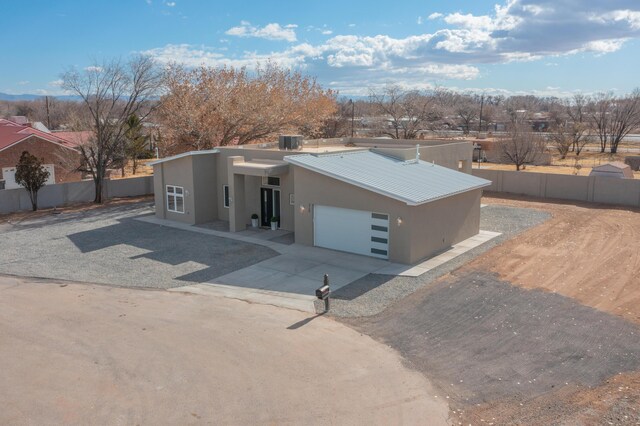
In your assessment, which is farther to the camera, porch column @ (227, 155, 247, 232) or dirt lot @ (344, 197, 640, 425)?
porch column @ (227, 155, 247, 232)

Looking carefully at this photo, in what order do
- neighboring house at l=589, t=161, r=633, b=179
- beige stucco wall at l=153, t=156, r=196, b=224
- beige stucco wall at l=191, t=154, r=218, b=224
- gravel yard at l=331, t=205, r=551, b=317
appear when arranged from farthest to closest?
neighboring house at l=589, t=161, r=633, b=179 < beige stucco wall at l=153, t=156, r=196, b=224 < beige stucco wall at l=191, t=154, r=218, b=224 < gravel yard at l=331, t=205, r=551, b=317

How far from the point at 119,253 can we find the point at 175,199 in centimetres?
604

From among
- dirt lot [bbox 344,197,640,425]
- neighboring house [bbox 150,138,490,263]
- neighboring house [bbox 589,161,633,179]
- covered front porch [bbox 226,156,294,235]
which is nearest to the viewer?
dirt lot [bbox 344,197,640,425]

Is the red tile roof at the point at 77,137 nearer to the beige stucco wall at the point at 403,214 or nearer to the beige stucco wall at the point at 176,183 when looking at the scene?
the beige stucco wall at the point at 176,183

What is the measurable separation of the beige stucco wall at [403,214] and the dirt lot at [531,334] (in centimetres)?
166

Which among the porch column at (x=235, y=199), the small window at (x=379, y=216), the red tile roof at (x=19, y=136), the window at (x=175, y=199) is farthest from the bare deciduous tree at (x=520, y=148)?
the red tile roof at (x=19, y=136)

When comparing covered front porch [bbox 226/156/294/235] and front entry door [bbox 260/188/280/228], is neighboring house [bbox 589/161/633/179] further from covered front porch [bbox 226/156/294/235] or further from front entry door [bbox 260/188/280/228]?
front entry door [bbox 260/188/280/228]

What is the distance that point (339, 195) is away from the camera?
1905 centimetres

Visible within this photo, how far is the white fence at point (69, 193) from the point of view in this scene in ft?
92.6

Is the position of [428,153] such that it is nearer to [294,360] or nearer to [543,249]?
[543,249]

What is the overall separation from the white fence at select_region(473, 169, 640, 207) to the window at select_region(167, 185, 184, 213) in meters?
19.1

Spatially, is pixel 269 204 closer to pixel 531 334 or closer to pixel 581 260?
pixel 581 260

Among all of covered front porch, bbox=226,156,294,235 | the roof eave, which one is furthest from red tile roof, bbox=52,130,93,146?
the roof eave

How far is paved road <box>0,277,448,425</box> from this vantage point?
8.88 m
